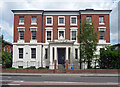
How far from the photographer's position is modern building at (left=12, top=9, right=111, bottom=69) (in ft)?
92.5

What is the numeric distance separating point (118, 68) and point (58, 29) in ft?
47.8

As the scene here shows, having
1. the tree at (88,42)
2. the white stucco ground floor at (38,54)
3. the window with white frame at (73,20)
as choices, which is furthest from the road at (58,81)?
the window with white frame at (73,20)

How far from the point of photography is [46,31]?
95.2 ft

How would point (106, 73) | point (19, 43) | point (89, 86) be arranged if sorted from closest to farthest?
point (89, 86) < point (106, 73) < point (19, 43)

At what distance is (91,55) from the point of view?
2162 centimetres

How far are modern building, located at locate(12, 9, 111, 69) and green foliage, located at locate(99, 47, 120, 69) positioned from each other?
6.00 m

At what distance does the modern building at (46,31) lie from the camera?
28.2m

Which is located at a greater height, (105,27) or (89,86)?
(105,27)

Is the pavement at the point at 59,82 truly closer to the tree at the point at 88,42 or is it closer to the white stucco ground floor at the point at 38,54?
the tree at the point at 88,42

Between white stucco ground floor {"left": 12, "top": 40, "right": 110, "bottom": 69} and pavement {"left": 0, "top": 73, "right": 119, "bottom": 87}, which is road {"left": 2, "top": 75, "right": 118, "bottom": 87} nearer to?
pavement {"left": 0, "top": 73, "right": 119, "bottom": 87}

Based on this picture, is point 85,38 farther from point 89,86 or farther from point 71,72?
point 89,86

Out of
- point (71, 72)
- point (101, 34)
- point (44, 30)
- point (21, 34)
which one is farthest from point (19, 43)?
point (101, 34)

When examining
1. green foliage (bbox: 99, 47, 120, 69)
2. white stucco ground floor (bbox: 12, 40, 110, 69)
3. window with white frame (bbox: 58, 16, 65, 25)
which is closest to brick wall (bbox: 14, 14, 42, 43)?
white stucco ground floor (bbox: 12, 40, 110, 69)

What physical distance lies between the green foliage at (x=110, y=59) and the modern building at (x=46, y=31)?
19.7ft
